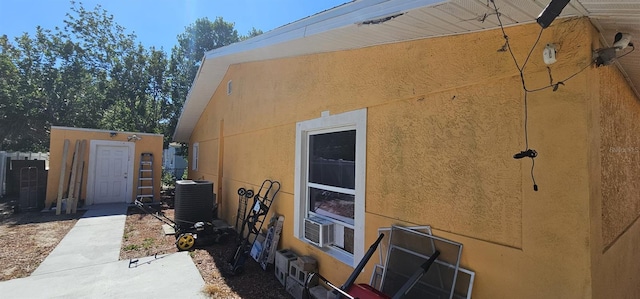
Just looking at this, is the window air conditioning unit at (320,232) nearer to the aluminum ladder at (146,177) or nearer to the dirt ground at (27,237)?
the dirt ground at (27,237)

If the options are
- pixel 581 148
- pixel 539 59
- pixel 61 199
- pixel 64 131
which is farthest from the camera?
pixel 64 131

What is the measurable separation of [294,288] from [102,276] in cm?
315

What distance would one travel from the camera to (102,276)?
15.2 ft

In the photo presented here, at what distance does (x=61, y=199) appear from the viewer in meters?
9.84

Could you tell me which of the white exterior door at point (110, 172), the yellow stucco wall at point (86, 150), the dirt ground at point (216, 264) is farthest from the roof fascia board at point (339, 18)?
the white exterior door at point (110, 172)

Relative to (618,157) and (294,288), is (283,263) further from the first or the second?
(618,157)

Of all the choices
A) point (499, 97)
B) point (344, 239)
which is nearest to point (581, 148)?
point (499, 97)

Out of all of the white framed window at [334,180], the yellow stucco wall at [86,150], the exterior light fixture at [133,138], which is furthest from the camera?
the exterior light fixture at [133,138]

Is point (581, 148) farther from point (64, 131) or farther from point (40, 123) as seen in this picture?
point (40, 123)

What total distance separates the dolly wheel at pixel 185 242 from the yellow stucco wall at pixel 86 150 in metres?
7.60

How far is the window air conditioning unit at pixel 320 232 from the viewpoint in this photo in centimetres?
407

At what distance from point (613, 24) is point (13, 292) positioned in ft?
23.6

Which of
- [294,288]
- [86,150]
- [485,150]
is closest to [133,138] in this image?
[86,150]

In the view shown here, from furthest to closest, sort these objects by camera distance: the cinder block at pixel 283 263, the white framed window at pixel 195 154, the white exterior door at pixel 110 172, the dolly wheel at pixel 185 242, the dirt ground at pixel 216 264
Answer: the white framed window at pixel 195 154 → the white exterior door at pixel 110 172 → the dolly wheel at pixel 185 242 → the cinder block at pixel 283 263 → the dirt ground at pixel 216 264
